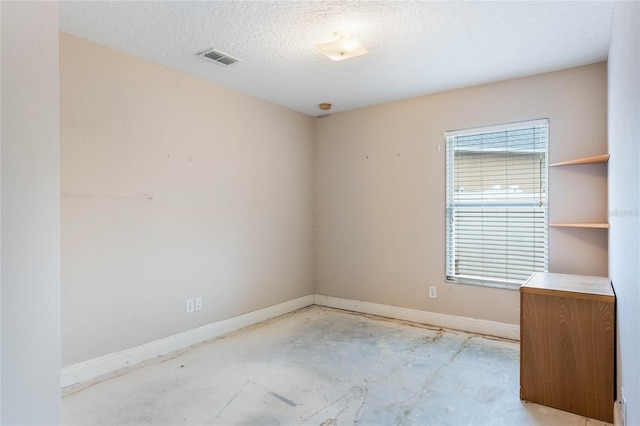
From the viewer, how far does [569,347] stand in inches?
88.3

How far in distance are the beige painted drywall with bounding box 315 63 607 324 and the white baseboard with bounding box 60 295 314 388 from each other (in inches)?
43.3

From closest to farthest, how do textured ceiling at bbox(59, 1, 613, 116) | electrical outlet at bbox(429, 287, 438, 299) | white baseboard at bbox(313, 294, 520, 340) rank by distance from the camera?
1. textured ceiling at bbox(59, 1, 613, 116)
2. white baseboard at bbox(313, 294, 520, 340)
3. electrical outlet at bbox(429, 287, 438, 299)

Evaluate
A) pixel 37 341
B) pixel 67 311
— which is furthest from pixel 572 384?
pixel 67 311

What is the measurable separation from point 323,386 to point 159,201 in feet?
6.59

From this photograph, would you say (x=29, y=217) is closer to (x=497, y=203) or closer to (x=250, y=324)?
(x=250, y=324)

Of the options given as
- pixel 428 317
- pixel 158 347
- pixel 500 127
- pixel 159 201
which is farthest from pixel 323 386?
pixel 500 127

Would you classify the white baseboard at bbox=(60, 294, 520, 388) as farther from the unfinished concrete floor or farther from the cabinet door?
the cabinet door

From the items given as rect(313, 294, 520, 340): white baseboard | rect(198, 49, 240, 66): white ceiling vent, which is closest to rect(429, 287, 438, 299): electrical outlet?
rect(313, 294, 520, 340): white baseboard

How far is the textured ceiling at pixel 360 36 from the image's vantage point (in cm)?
229

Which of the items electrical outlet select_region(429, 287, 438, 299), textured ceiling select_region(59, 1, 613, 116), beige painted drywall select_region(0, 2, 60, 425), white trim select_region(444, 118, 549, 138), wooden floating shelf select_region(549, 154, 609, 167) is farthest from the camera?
electrical outlet select_region(429, 287, 438, 299)

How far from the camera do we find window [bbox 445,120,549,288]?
3412 millimetres

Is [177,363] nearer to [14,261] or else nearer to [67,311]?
[67,311]

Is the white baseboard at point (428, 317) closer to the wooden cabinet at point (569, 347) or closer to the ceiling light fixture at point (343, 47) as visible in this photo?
the wooden cabinet at point (569, 347)

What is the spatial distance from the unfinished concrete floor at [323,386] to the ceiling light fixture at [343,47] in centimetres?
236
